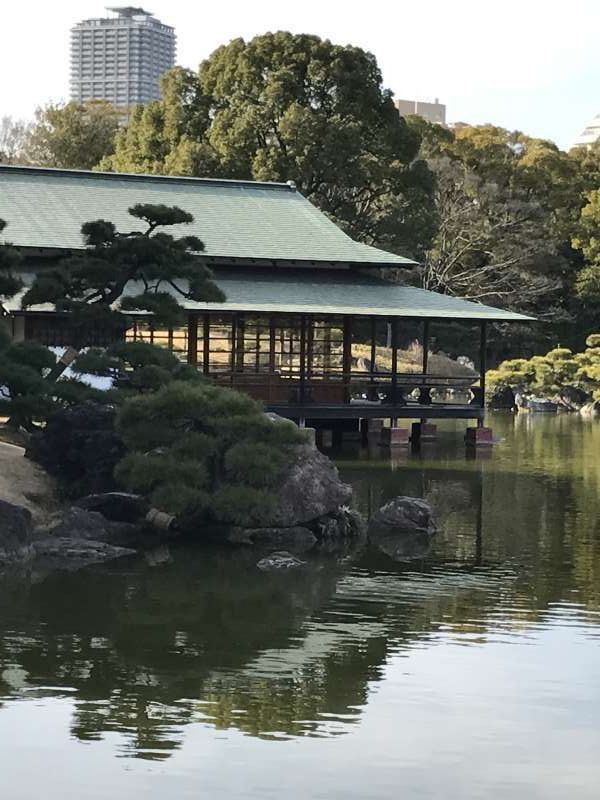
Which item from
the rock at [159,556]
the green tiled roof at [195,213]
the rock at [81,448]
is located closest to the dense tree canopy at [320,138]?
the green tiled roof at [195,213]

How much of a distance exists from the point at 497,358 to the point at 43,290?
117 feet

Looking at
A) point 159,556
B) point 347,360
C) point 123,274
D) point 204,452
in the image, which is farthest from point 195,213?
point 159,556

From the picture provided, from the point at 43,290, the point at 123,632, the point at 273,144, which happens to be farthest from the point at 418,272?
the point at 123,632

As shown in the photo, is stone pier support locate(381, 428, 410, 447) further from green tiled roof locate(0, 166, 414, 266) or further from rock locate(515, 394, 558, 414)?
rock locate(515, 394, 558, 414)

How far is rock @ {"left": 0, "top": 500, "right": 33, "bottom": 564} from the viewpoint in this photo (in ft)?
53.3

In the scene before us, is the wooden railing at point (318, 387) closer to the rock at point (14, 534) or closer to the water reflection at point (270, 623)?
the water reflection at point (270, 623)

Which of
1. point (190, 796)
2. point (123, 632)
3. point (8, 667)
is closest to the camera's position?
point (190, 796)

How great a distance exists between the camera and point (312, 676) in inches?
457

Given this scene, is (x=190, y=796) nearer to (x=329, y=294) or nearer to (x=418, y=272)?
(x=329, y=294)

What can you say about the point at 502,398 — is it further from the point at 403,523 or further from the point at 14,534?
the point at 14,534

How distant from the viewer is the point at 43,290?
20938 mm

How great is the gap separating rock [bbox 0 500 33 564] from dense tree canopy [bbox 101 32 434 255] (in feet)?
92.9

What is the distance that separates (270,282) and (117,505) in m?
13.9

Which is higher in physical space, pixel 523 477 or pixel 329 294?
pixel 329 294
